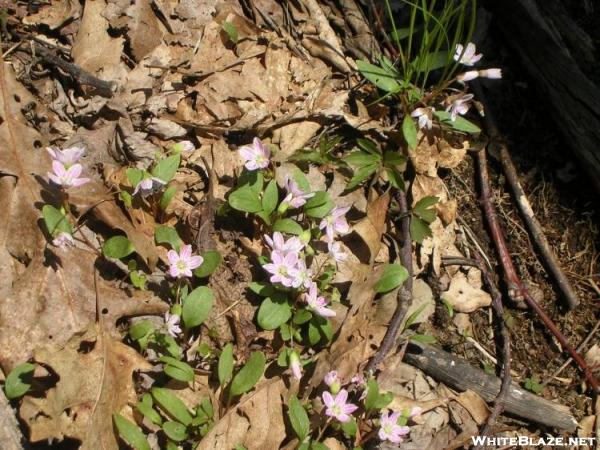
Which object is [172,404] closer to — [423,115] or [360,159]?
[360,159]

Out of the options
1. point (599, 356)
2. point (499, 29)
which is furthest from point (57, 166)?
point (599, 356)

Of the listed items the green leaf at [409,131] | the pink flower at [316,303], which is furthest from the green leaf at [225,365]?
the green leaf at [409,131]

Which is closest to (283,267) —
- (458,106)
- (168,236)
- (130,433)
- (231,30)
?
(168,236)

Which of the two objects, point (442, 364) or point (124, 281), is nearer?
point (124, 281)

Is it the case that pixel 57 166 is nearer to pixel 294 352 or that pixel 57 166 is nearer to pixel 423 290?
pixel 294 352

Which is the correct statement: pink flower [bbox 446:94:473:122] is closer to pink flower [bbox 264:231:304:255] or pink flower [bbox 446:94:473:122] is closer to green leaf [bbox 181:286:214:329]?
pink flower [bbox 264:231:304:255]

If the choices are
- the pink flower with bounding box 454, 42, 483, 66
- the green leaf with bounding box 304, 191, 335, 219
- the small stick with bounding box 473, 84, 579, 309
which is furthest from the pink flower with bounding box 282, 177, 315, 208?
the small stick with bounding box 473, 84, 579, 309
